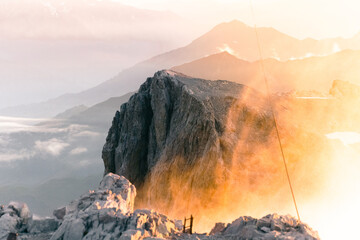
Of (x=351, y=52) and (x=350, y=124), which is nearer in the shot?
(x=350, y=124)

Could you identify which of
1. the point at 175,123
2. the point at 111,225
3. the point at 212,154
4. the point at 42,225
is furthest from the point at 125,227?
the point at 175,123

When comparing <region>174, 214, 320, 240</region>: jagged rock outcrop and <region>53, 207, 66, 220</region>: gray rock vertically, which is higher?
<region>53, 207, 66, 220</region>: gray rock

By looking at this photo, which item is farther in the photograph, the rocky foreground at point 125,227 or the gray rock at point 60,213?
the gray rock at point 60,213

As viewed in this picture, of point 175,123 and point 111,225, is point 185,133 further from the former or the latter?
point 111,225

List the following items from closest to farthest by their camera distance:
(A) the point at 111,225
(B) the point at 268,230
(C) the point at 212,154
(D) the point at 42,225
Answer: (B) the point at 268,230 → (A) the point at 111,225 → (D) the point at 42,225 → (C) the point at 212,154

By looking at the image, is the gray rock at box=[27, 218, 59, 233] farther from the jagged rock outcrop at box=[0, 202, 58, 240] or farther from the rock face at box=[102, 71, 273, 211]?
the rock face at box=[102, 71, 273, 211]

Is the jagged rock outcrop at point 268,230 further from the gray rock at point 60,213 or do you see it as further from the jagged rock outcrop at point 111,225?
the gray rock at point 60,213

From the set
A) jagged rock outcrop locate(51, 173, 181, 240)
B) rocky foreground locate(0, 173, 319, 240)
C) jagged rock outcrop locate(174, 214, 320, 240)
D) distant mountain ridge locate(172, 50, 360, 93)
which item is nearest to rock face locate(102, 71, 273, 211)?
rocky foreground locate(0, 173, 319, 240)

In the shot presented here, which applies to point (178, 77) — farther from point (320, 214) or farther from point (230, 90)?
point (320, 214)

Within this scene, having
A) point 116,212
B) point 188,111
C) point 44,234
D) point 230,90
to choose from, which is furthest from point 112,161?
point 116,212

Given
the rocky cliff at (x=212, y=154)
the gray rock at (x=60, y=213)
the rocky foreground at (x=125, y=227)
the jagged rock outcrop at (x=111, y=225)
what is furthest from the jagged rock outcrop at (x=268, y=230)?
the rocky cliff at (x=212, y=154)

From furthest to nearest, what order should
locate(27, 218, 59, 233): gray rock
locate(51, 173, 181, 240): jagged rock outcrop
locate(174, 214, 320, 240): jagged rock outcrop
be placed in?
1. locate(27, 218, 59, 233): gray rock
2. locate(51, 173, 181, 240): jagged rock outcrop
3. locate(174, 214, 320, 240): jagged rock outcrop

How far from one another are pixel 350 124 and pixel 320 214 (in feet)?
90.8

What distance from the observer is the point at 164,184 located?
51.0 metres
